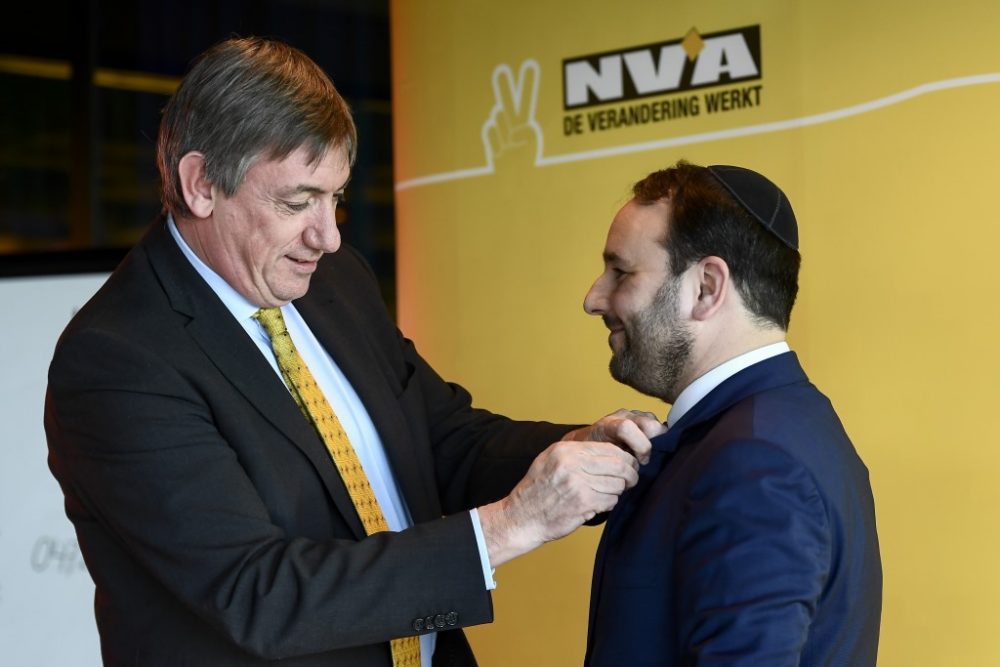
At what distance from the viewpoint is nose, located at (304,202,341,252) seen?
2088mm

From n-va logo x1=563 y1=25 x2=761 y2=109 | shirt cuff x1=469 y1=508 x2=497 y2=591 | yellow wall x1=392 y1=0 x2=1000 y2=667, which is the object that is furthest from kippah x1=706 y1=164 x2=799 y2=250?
n-va logo x1=563 y1=25 x2=761 y2=109

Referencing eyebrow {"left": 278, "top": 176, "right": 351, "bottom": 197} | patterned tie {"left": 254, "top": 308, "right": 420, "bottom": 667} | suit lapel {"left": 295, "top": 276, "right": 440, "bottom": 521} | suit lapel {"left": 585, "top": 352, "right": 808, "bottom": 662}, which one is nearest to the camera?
suit lapel {"left": 585, "top": 352, "right": 808, "bottom": 662}

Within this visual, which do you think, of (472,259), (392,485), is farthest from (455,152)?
(392,485)

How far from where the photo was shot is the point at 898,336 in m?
2.94

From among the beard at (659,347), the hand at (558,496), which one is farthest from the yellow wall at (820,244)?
the hand at (558,496)

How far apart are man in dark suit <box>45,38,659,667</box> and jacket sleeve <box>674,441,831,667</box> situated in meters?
0.27

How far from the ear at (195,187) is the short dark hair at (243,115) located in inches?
0.7

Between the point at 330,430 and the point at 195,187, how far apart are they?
1.55 ft

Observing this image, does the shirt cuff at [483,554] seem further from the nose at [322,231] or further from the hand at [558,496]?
the nose at [322,231]

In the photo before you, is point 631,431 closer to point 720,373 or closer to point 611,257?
point 720,373

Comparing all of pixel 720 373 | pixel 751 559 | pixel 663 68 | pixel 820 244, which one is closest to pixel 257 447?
pixel 720 373

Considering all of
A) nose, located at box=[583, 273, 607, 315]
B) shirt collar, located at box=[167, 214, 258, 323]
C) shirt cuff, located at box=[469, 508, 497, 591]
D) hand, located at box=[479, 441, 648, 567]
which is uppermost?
shirt collar, located at box=[167, 214, 258, 323]

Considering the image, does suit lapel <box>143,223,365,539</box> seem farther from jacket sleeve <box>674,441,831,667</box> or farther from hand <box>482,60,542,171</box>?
hand <box>482,60,542,171</box>

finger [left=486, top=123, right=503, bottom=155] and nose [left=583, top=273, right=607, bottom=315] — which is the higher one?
finger [left=486, top=123, right=503, bottom=155]
